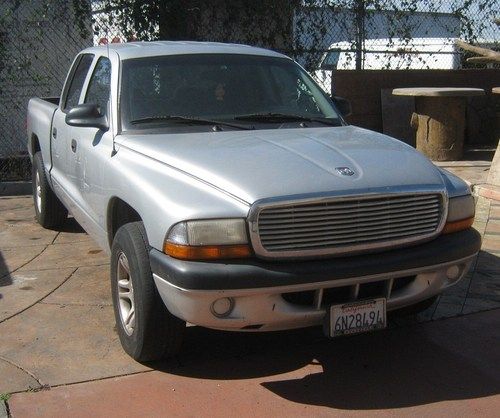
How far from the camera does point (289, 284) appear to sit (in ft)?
12.7

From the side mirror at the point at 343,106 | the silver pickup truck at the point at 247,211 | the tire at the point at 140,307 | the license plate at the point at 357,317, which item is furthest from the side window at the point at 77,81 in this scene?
the license plate at the point at 357,317

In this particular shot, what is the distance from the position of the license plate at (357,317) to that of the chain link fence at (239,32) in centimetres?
735

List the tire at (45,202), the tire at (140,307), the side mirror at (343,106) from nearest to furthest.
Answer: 1. the tire at (140,307)
2. the side mirror at (343,106)
3. the tire at (45,202)

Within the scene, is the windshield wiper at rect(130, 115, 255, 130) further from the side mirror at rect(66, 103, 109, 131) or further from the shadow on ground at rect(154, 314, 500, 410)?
the shadow on ground at rect(154, 314, 500, 410)

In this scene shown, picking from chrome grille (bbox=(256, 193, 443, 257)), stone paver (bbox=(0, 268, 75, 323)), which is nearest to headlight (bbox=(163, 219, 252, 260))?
chrome grille (bbox=(256, 193, 443, 257))

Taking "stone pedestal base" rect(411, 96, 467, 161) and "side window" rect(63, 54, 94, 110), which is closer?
"side window" rect(63, 54, 94, 110)

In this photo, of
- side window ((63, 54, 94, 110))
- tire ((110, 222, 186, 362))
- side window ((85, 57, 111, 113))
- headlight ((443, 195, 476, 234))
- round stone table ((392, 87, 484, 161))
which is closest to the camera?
tire ((110, 222, 186, 362))

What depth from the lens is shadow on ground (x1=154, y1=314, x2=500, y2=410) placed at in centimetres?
420

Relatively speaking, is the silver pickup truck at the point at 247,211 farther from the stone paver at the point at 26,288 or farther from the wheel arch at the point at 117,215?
the stone paver at the point at 26,288

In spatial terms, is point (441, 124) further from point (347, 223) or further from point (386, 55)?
point (347, 223)

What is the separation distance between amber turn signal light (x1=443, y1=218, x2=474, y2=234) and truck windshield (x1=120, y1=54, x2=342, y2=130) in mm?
1309

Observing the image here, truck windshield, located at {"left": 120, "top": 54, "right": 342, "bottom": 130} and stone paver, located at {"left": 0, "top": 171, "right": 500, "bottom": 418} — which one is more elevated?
truck windshield, located at {"left": 120, "top": 54, "right": 342, "bottom": 130}

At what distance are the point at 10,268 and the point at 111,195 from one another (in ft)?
6.98

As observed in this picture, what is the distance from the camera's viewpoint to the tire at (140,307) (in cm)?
420
